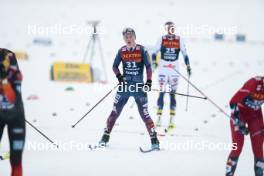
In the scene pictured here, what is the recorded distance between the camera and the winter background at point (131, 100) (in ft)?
22.7

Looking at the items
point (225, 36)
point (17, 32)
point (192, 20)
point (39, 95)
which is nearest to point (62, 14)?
point (17, 32)

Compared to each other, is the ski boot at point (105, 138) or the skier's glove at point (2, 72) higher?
the skier's glove at point (2, 72)

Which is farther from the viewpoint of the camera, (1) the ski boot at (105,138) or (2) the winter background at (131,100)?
(1) the ski boot at (105,138)

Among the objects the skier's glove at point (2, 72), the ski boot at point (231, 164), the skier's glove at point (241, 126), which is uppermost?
the skier's glove at point (2, 72)

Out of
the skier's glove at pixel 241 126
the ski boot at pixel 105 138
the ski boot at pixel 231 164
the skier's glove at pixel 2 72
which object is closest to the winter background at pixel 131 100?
the ski boot at pixel 105 138

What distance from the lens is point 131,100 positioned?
41.7 ft

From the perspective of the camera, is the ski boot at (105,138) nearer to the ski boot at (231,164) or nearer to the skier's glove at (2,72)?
the ski boot at (231,164)

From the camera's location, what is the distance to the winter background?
6.92m

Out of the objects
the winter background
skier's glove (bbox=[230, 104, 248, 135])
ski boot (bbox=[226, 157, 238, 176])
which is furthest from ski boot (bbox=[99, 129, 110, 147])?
skier's glove (bbox=[230, 104, 248, 135])

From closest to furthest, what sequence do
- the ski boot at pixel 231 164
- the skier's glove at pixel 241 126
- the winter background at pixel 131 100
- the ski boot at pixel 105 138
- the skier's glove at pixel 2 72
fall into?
the skier's glove at pixel 2 72, the skier's glove at pixel 241 126, the ski boot at pixel 231 164, the winter background at pixel 131 100, the ski boot at pixel 105 138

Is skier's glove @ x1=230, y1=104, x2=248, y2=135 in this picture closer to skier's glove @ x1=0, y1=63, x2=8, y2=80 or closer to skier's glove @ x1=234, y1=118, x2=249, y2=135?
skier's glove @ x1=234, y1=118, x2=249, y2=135

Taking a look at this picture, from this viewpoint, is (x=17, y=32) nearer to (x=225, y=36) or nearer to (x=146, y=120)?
(x=225, y=36)

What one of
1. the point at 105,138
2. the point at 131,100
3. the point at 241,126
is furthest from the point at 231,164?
the point at 131,100

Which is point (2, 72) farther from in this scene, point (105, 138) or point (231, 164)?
point (231, 164)
